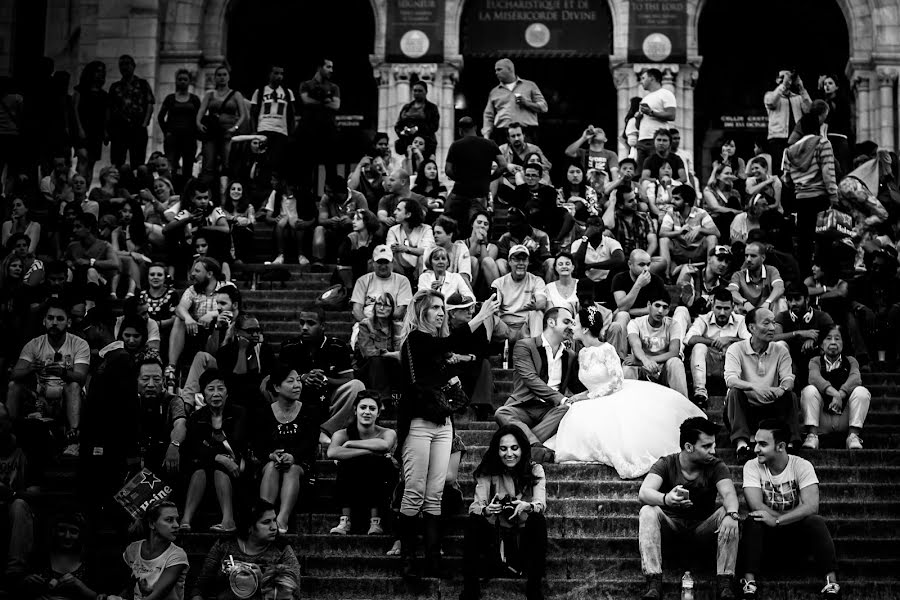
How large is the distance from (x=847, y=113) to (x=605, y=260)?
31.7ft

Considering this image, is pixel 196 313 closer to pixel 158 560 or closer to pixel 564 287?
pixel 564 287

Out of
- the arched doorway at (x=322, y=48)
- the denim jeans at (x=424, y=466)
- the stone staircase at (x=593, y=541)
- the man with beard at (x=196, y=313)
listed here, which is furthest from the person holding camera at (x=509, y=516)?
the arched doorway at (x=322, y=48)

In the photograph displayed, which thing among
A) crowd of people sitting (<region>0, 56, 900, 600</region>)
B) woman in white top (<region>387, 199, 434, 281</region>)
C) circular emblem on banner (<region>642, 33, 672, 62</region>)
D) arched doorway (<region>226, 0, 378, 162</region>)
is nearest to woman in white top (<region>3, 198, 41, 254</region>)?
crowd of people sitting (<region>0, 56, 900, 600</region>)

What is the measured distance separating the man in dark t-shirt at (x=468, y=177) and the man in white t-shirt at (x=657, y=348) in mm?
3780

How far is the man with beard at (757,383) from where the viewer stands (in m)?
13.2

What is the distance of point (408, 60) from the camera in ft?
84.2

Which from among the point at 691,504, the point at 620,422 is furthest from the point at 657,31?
the point at 691,504

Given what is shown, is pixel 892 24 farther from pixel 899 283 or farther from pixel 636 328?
pixel 636 328

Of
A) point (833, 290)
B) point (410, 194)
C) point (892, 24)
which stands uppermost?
point (892, 24)

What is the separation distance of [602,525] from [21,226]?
8.83 metres

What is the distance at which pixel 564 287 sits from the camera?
1523cm

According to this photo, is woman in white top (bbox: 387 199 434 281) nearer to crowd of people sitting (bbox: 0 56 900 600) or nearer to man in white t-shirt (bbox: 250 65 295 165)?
crowd of people sitting (bbox: 0 56 900 600)

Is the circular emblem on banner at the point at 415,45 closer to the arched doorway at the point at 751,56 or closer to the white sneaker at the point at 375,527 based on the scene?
the arched doorway at the point at 751,56

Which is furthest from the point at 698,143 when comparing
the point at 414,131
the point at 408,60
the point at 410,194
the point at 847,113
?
the point at 410,194
